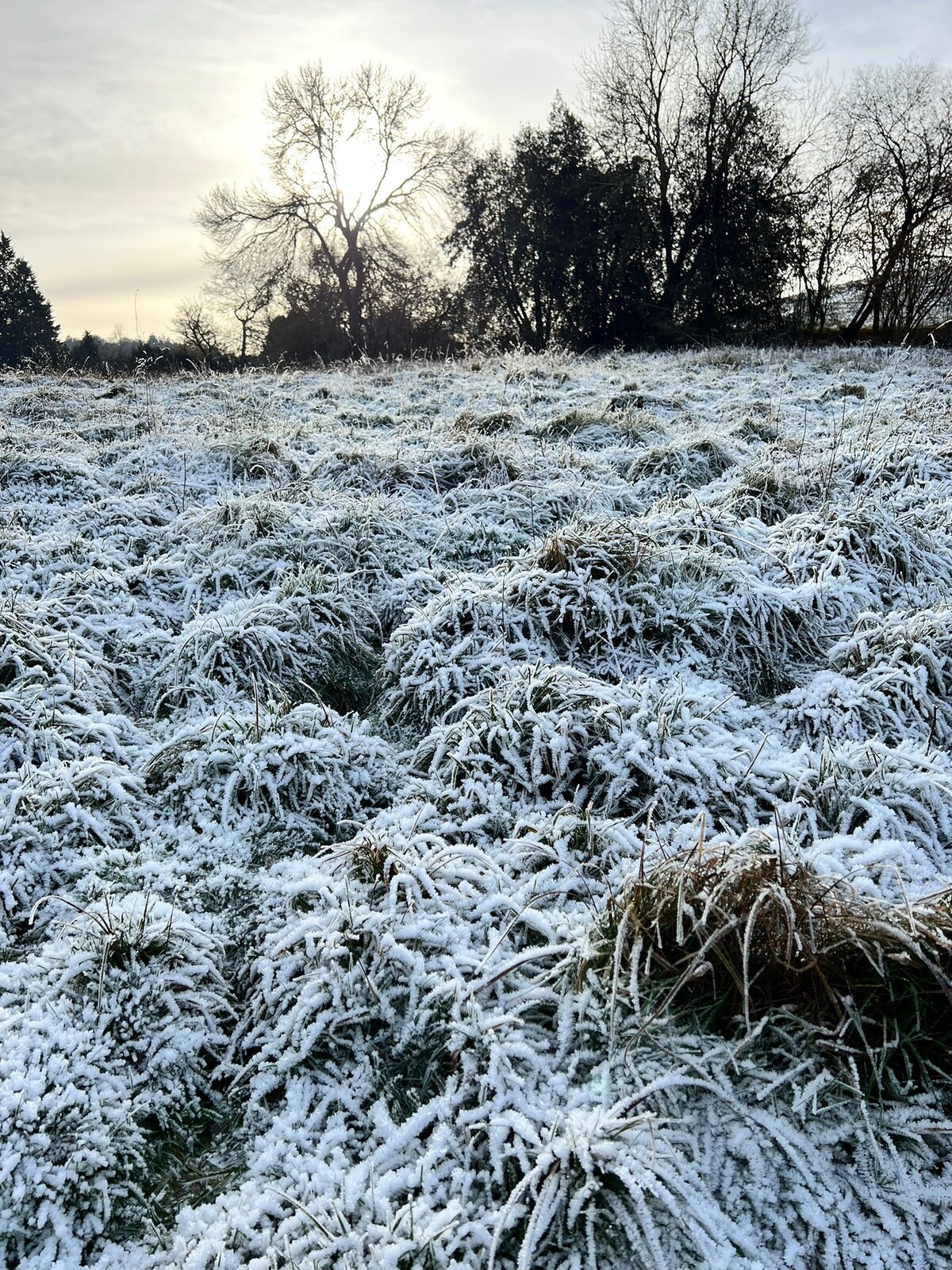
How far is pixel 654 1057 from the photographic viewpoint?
1669mm

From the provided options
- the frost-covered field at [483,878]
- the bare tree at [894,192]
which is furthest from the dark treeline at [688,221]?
the frost-covered field at [483,878]

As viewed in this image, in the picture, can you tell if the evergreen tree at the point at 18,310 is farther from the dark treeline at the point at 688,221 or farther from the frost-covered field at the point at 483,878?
the frost-covered field at the point at 483,878

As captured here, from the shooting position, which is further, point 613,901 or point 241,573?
point 241,573

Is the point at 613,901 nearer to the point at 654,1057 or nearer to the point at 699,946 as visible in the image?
the point at 699,946

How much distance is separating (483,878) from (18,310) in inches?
2032

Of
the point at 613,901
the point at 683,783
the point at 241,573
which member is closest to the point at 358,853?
the point at 613,901

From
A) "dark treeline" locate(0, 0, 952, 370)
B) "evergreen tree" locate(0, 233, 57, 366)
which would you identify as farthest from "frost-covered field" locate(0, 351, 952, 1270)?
"evergreen tree" locate(0, 233, 57, 366)

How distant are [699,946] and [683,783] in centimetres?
84

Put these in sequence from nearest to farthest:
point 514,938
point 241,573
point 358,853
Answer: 1. point 514,938
2. point 358,853
3. point 241,573

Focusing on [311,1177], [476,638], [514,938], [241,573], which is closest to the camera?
[311,1177]

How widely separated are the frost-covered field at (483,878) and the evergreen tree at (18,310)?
4467 centimetres

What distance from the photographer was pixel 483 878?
2180 mm

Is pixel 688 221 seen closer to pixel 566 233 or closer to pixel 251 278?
pixel 566 233

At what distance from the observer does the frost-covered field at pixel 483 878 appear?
4.82ft
